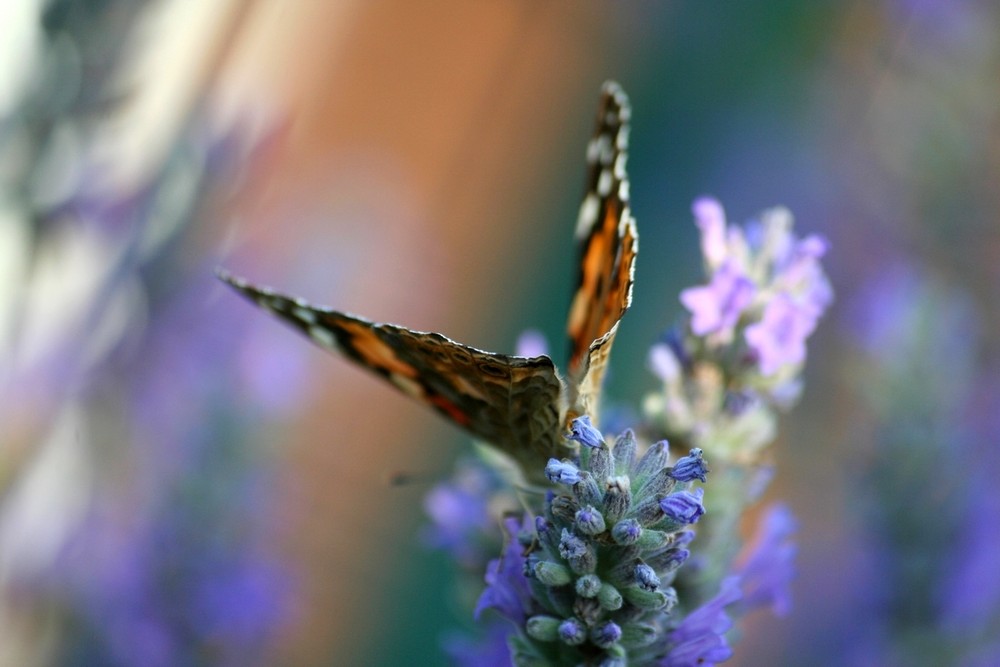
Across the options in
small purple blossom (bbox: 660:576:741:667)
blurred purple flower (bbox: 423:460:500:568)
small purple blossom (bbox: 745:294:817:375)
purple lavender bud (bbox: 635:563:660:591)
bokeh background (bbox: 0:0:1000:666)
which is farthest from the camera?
bokeh background (bbox: 0:0:1000:666)

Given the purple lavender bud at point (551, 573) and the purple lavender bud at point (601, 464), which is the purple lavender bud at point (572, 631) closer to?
the purple lavender bud at point (551, 573)

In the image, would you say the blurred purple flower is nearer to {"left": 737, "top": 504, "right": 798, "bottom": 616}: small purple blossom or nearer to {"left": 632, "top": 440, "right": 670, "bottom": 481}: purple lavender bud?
{"left": 737, "top": 504, "right": 798, "bottom": 616}: small purple blossom

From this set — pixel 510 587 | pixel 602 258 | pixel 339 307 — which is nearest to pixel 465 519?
pixel 510 587

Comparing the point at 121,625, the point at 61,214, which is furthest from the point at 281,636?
the point at 61,214

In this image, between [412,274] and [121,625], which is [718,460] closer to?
[121,625]

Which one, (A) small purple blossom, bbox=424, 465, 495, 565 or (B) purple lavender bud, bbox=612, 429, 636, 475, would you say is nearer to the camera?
(B) purple lavender bud, bbox=612, 429, 636, 475

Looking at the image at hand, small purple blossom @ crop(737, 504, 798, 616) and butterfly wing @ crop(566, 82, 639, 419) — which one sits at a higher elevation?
butterfly wing @ crop(566, 82, 639, 419)

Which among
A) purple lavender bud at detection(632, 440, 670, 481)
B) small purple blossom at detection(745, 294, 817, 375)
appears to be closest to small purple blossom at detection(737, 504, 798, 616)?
small purple blossom at detection(745, 294, 817, 375)
